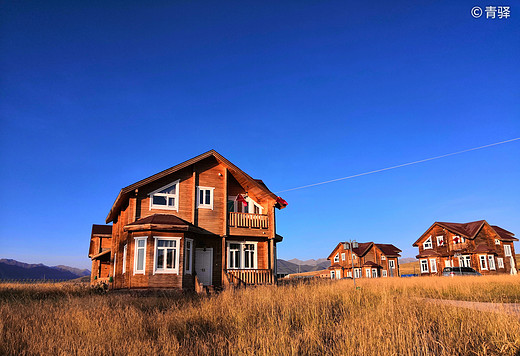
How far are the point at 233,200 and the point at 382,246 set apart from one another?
4877 centimetres

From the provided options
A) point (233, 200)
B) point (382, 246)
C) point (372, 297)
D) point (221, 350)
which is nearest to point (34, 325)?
point (221, 350)

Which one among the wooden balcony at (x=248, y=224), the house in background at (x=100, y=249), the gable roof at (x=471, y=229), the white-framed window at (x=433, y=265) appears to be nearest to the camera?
the wooden balcony at (x=248, y=224)

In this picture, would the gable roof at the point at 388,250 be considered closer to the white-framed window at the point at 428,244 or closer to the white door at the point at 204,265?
the white-framed window at the point at 428,244

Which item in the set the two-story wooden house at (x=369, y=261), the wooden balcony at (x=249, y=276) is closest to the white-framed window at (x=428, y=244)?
the two-story wooden house at (x=369, y=261)

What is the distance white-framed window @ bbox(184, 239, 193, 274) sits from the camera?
20.1m

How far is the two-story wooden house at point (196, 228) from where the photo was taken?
19.4m

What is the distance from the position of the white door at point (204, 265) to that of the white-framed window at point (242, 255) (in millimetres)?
1556

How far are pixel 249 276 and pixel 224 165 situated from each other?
7.03 meters

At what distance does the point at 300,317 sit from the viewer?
9570mm

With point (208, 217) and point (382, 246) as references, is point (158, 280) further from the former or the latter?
point (382, 246)

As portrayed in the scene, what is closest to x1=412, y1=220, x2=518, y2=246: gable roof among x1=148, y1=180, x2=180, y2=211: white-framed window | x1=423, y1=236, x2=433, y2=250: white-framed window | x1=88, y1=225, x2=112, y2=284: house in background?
x1=423, y1=236, x2=433, y2=250: white-framed window

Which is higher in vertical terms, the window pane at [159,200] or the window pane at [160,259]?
the window pane at [159,200]

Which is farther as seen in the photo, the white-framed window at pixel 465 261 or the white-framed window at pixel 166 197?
the white-framed window at pixel 465 261

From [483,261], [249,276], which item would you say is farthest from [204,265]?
[483,261]
